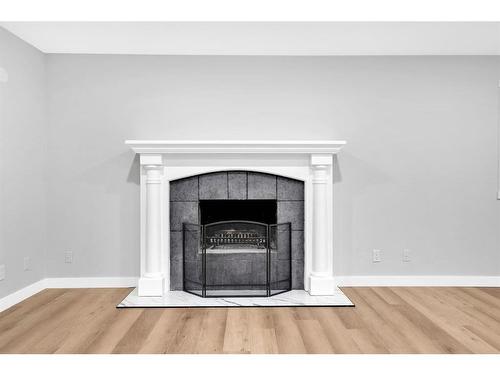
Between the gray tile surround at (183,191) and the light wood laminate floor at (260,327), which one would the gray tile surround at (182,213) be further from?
the light wood laminate floor at (260,327)

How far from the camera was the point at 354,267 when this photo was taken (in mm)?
4070

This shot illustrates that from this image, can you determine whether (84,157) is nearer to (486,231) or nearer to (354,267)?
(354,267)

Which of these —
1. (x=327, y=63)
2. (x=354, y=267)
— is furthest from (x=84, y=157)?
(x=354, y=267)

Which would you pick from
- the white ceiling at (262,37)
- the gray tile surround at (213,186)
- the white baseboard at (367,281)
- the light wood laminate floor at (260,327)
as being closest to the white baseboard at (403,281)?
the white baseboard at (367,281)

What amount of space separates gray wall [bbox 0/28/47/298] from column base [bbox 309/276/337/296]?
255cm

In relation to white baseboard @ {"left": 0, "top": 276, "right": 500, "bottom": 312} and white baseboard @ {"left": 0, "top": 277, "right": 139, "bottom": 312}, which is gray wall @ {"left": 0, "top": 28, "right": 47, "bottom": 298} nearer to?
white baseboard @ {"left": 0, "top": 277, "right": 139, "bottom": 312}

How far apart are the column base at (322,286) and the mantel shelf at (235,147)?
1145 mm

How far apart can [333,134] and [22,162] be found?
111 inches

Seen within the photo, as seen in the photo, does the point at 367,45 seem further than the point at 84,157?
No

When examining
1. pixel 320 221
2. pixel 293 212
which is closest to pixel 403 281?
pixel 320 221

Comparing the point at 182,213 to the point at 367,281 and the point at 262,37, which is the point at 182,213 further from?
the point at 367,281

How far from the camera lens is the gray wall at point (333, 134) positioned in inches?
157

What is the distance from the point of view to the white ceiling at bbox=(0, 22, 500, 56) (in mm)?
3305

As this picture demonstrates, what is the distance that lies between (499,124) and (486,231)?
105 centimetres
